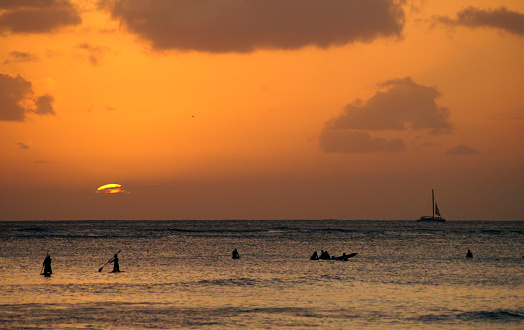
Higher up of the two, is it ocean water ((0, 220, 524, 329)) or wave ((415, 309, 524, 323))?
ocean water ((0, 220, 524, 329))

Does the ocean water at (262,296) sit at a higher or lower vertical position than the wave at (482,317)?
higher

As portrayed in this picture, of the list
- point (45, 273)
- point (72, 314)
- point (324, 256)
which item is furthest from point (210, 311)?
point (324, 256)

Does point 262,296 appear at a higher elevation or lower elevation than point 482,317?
higher

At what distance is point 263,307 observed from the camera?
35.7m

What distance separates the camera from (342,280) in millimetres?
49781

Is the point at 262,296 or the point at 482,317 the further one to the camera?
the point at 262,296

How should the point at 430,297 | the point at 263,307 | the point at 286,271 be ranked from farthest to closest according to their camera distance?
the point at 286,271 → the point at 430,297 → the point at 263,307

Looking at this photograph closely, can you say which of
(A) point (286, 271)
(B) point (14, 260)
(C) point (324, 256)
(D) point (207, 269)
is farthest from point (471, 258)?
(B) point (14, 260)

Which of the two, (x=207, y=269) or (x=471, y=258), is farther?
(x=471, y=258)

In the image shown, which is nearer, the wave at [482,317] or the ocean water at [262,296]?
the ocean water at [262,296]

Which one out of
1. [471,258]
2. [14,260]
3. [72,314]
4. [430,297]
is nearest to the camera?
[72,314]

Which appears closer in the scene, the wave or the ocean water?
the ocean water

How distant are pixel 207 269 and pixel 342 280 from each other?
1527 cm

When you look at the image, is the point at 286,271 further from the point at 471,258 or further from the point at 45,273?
the point at 471,258
